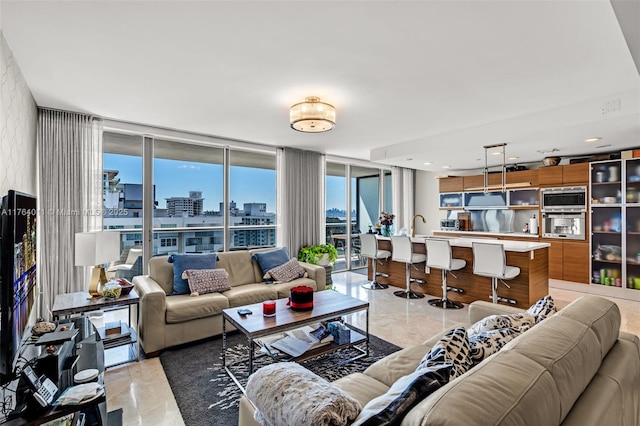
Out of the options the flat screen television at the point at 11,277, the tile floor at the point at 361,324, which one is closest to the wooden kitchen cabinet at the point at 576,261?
the tile floor at the point at 361,324

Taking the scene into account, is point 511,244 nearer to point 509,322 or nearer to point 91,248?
point 509,322

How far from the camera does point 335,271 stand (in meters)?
7.03

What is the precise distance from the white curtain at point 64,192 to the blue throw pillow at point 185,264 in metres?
1.13

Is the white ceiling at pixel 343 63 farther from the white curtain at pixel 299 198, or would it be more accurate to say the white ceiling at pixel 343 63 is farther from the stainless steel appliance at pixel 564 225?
the stainless steel appliance at pixel 564 225

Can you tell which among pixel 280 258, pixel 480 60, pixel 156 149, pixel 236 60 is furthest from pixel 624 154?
pixel 156 149

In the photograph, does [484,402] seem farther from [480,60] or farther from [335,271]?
[335,271]

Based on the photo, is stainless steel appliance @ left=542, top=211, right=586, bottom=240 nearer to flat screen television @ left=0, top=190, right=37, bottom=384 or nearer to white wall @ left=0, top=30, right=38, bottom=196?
flat screen television @ left=0, top=190, right=37, bottom=384

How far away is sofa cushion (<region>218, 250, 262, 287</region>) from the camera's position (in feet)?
13.2

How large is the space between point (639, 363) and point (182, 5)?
2.97 meters

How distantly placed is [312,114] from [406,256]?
295 cm

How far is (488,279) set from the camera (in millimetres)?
4492

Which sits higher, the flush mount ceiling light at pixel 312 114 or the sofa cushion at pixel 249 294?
the flush mount ceiling light at pixel 312 114

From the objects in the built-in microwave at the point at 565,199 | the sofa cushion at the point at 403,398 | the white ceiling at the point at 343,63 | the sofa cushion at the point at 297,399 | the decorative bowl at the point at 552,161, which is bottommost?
the sofa cushion at the point at 297,399

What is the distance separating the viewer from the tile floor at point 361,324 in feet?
7.19
